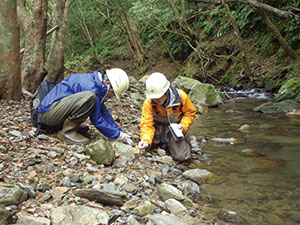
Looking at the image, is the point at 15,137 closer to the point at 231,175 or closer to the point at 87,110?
the point at 87,110

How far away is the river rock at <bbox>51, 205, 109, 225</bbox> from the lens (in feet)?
7.77

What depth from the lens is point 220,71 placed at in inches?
637

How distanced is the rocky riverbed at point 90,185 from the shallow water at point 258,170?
0.68 feet

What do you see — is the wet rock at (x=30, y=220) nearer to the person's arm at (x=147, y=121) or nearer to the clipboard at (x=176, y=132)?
the person's arm at (x=147, y=121)

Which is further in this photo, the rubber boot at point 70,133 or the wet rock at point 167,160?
the wet rock at point 167,160

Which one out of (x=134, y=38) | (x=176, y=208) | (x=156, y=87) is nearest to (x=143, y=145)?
(x=156, y=87)

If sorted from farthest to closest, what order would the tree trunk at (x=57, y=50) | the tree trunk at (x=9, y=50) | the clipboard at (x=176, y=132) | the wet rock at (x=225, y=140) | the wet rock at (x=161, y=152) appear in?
1. the tree trunk at (x=57, y=50)
2. the tree trunk at (x=9, y=50)
3. the wet rock at (x=225, y=140)
4. the wet rock at (x=161, y=152)
5. the clipboard at (x=176, y=132)

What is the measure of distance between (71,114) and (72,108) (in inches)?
4.5

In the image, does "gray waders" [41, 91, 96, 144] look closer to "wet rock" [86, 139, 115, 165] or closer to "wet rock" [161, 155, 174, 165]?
"wet rock" [86, 139, 115, 165]

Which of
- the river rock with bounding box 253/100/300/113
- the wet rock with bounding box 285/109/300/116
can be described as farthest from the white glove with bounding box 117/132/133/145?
the river rock with bounding box 253/100/300/113

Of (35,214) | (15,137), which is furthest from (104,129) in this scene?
(35,214)

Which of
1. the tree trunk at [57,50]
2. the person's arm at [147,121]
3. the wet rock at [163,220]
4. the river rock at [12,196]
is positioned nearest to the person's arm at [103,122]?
the person's arm at [147,121]

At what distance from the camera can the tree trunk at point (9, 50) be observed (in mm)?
6258

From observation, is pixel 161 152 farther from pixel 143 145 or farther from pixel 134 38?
pixel 134 38
